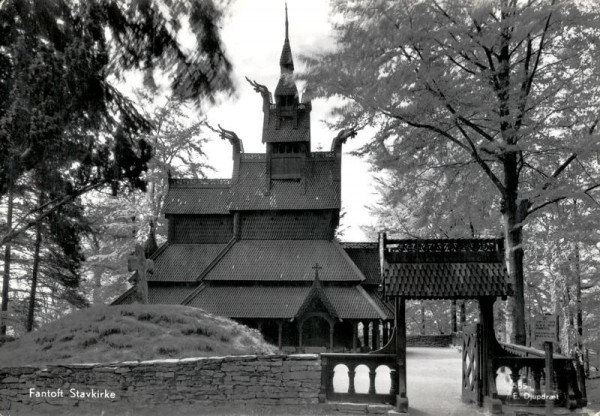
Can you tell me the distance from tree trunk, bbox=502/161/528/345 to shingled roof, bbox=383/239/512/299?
5.94ft

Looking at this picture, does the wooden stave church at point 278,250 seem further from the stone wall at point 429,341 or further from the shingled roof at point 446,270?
the shingled roof at point 446,270

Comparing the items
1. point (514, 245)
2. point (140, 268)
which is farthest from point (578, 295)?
point (140, 268)

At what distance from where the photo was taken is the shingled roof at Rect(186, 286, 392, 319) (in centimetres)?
2306

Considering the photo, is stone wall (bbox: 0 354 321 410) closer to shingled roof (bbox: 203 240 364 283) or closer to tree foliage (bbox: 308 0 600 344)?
tree foliage (bbox: 308 0 600 344)

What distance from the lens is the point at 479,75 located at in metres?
10.7

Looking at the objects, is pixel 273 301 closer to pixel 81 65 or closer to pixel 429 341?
pixel 429 341

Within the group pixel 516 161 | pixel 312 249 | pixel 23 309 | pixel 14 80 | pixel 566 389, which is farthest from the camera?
pixel 312 249

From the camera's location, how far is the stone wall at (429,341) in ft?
98.1

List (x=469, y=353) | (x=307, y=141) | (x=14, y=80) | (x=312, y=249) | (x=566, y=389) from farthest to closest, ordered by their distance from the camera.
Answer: (x=307, y=141) → (x=312, y=249) → (x=469, y=353) → (x=566, y=389) → (x=14, y=80)

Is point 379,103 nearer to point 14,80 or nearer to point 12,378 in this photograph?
point 14,80

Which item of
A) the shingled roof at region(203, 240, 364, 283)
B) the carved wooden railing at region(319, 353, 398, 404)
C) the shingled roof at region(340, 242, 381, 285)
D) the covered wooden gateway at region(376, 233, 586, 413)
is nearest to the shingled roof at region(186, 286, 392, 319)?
the shingled roof at region(203, 240, 364, 283)

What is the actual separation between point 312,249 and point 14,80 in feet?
69.2

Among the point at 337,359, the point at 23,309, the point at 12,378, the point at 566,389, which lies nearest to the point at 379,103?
the point at 337,359

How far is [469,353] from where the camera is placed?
10312mm
